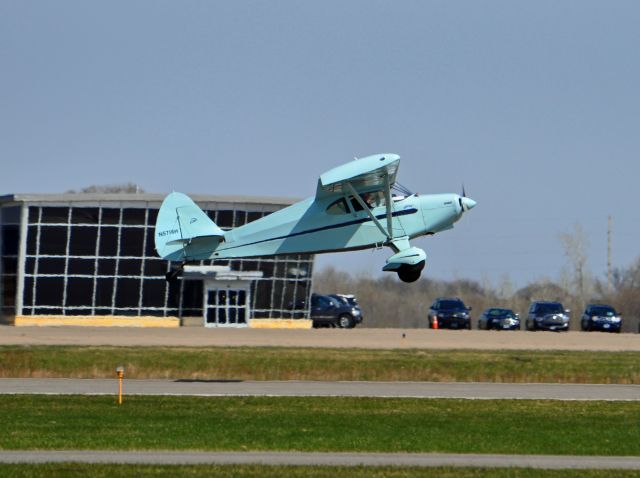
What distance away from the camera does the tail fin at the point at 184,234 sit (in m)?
30.3

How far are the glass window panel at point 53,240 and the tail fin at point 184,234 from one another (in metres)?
35.1

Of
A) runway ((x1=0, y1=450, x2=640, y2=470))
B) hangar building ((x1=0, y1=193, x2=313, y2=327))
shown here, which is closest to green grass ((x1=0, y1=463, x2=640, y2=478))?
runway ((x1=0, y1=450, x2=640, y2=470))

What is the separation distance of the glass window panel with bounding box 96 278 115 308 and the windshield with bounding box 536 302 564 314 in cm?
2358

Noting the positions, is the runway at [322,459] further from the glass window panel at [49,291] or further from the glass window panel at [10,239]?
the glass window panel at [10,239]

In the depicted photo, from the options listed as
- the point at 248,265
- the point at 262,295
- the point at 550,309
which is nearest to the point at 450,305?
the point at 550,309

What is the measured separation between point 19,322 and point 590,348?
29.4 metres

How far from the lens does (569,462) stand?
60.7ft

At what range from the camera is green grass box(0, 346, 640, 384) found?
36281 millimetres

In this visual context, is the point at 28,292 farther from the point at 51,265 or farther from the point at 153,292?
the point at 153,292

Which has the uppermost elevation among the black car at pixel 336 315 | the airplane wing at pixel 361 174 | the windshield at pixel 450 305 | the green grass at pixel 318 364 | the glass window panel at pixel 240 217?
the glass window panel at pixel 240 217

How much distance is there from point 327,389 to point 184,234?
5367mm

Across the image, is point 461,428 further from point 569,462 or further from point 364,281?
point 364,281

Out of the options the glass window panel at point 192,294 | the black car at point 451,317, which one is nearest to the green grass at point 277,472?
the glass window panel at point 192,294

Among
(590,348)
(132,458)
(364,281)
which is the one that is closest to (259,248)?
(132,458)
